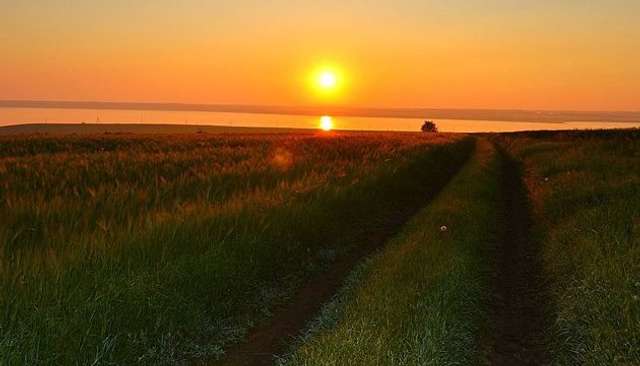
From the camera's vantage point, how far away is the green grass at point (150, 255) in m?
5.03

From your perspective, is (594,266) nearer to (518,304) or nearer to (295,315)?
(518,304)

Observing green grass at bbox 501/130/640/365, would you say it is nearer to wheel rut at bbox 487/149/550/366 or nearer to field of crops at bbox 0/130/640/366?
field of crops at bbox 0/130/640/366

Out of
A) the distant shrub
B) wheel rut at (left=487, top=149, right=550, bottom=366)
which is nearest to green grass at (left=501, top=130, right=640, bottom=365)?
wheel rut at (left=487, top=149, right=550, bottom=366)

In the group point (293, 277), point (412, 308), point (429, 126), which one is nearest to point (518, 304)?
point (412, 308)

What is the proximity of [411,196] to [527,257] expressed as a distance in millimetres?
6961

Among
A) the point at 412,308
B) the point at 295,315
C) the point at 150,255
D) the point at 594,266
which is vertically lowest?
the point at 295,315

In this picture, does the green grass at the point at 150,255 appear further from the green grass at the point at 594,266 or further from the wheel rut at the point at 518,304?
the green grass at the point at 594,266

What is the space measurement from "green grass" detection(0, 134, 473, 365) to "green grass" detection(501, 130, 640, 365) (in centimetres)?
437

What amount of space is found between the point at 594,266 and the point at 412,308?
349cm

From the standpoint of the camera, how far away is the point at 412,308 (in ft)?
21.0

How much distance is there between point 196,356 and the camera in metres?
5.71

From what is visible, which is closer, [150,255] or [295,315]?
[150,255]

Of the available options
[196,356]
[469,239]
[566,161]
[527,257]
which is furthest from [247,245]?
[566,161]

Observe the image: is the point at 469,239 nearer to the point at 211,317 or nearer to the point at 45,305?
the point at 211,317
